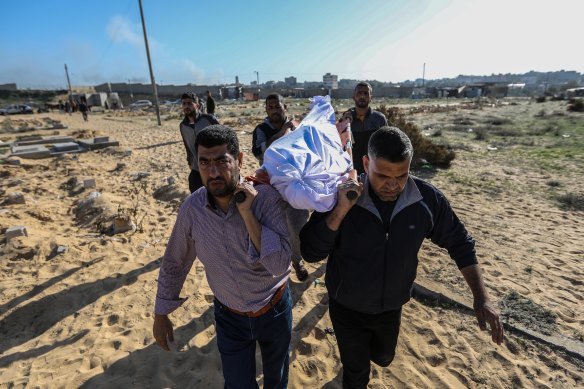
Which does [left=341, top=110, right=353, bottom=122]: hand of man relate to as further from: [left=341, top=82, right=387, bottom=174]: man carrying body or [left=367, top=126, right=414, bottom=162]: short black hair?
[left=367, top=126, right=414, bottom=162]: short black hair

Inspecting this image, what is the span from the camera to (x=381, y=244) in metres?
1.86

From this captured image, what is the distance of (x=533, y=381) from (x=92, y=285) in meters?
4.65

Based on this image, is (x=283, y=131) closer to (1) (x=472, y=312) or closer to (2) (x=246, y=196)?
(2) (x=246, y=196)

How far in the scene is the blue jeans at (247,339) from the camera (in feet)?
6.50

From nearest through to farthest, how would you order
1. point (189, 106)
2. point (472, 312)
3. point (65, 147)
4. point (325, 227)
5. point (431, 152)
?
1. point (325, 227)
2. point (472, 312)
3. point (189, 106)
4. point (431, 152)
5. point (65, 147)

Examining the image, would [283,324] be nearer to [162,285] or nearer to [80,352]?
[162,285]

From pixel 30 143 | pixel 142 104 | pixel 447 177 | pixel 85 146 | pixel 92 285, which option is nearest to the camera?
pixel 92 285

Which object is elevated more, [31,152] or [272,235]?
[272,235]

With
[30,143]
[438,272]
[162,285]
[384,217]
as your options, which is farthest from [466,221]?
[30,143]

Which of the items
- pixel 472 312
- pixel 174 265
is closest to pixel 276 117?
pixel 174 265

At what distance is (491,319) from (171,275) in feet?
6.04

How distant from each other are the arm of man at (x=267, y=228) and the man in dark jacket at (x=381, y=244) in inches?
5.8

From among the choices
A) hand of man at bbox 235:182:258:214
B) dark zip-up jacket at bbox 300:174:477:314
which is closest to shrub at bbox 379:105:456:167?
dark zip-up jacket at bbox 300:174:477:314

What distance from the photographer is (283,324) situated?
6.77 feet
